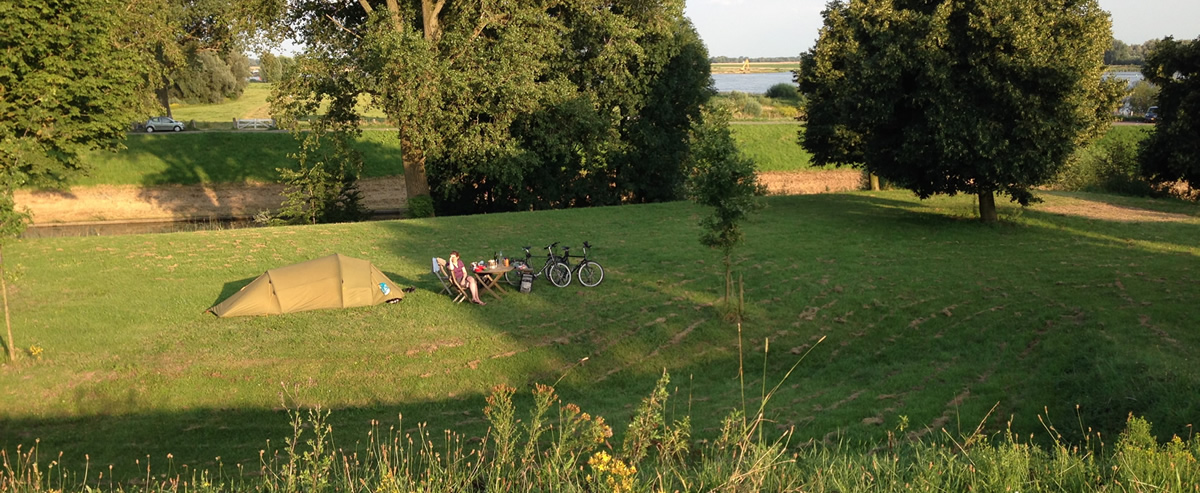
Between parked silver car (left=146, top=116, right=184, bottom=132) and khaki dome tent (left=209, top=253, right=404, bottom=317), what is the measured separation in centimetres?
4245

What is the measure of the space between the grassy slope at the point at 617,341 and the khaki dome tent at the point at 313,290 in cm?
Answer: 35

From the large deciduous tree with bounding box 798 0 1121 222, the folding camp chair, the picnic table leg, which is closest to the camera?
the folding camp chair

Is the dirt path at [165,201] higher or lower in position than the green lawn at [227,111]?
lower

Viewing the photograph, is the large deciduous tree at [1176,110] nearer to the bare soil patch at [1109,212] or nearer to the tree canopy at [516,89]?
the bare soil patch at [1109,212]

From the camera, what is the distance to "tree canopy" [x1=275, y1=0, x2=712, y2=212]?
101 ft

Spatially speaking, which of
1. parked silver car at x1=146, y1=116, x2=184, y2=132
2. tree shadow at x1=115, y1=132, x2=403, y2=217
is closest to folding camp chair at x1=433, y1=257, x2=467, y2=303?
tree shadow at x1=115, y1=132, x2=403, y2=217

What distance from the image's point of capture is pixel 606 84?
37281mm


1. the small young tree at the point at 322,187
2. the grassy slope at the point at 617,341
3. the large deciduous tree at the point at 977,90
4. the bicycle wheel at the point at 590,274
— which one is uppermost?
the large deciduous tree at the point at 977,90

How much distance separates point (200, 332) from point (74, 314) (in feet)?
11.2

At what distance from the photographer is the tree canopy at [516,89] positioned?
3064 centimetres

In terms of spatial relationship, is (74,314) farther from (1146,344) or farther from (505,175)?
Answer: (1146,344)

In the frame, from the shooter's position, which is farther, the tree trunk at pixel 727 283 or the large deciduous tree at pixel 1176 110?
the large deciduous tree at pixel 1176 110

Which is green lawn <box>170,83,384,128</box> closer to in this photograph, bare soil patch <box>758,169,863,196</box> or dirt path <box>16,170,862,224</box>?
dirt path <box>16,170,862,224</box>

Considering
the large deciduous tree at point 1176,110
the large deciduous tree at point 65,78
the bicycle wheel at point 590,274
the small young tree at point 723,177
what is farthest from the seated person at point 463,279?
the large deciduous tree at point 1176,110
